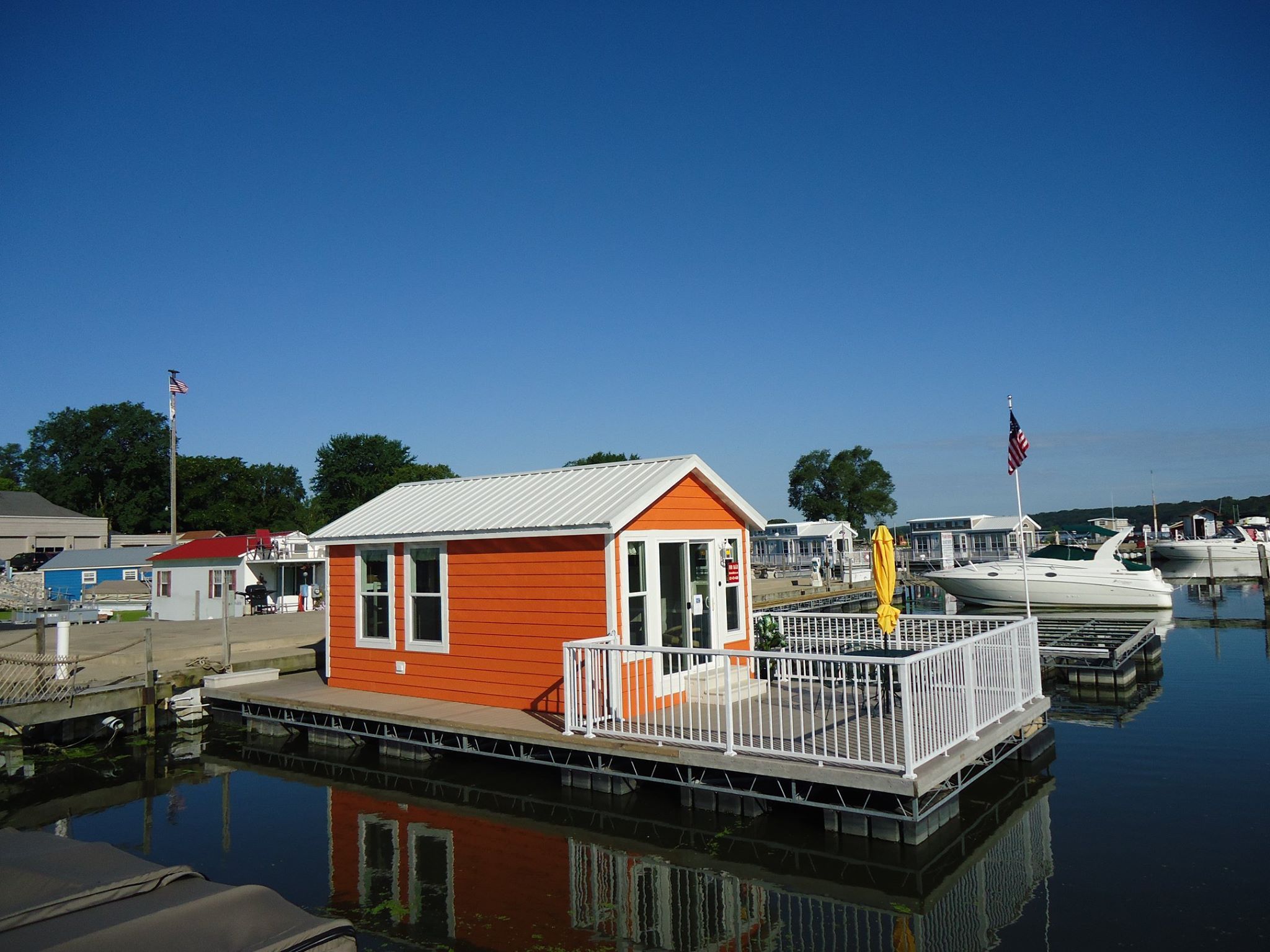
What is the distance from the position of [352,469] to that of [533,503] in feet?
222

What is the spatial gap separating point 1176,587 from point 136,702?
49.1m

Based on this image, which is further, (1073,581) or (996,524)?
(996,524)

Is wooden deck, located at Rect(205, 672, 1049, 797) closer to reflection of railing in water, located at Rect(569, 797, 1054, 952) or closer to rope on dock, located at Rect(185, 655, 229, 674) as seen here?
reflection of railing in water, located at Rect(569, 797, 1054, 952)

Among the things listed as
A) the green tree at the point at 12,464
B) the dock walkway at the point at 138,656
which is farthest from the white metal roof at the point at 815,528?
the green tree at the point at 12,464

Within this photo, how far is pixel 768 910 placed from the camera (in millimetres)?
7137

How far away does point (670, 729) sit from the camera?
945cm

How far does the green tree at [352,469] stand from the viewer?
74500 millimetres

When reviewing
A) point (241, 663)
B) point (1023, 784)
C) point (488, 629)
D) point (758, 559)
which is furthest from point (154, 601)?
point (758, 559)

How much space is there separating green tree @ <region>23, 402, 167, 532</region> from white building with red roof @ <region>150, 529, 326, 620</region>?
5477 cm

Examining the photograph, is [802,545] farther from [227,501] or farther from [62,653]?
[62,653]

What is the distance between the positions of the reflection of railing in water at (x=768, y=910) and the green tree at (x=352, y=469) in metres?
68.3

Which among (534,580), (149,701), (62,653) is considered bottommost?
(149,701)

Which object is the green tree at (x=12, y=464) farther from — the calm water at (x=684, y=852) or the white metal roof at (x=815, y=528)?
the calm water at (x=684, y=852)

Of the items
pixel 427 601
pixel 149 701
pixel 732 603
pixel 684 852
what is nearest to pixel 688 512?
pixel 732 603
